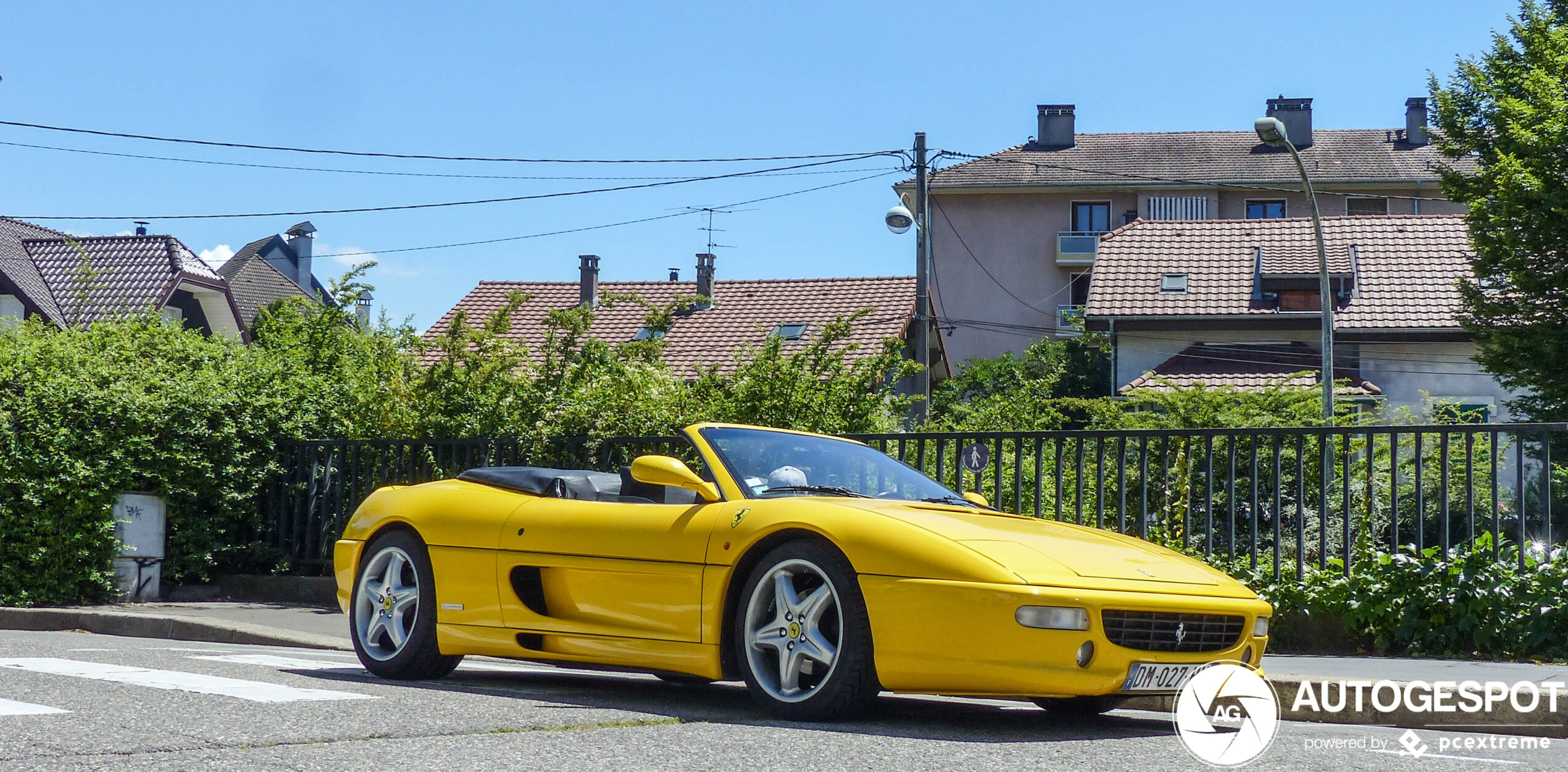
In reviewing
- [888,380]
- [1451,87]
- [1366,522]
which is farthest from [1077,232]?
[1366,522]

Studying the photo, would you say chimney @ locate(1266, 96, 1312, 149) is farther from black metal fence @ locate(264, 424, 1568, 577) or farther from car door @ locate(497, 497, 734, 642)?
car door @ locate(497, 497, 734, 642)

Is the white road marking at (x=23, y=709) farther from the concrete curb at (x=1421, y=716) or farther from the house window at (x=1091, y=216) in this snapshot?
the house window at (x=1091, y=216)

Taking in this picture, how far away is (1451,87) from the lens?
939 inches

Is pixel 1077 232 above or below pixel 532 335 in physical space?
above

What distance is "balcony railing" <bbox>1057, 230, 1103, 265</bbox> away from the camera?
173 ft

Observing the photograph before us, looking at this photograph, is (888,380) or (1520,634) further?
(888,380)

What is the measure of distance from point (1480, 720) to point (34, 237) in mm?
42852

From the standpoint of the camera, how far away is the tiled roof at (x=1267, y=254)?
36656mm

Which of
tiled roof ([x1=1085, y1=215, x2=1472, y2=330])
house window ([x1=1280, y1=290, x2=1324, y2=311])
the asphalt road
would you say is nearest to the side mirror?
the asphalt road

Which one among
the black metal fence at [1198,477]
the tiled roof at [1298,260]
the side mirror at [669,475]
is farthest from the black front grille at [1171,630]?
the tiled roof at [1298,260]

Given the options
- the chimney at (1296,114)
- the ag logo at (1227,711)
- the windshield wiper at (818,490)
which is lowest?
the ag logo at (1227,711)

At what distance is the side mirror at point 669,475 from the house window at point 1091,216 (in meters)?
49.5

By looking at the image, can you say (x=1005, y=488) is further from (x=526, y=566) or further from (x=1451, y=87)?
(x=1451, y=87)

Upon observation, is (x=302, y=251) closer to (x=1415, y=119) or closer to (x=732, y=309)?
(x=732, y=309)
